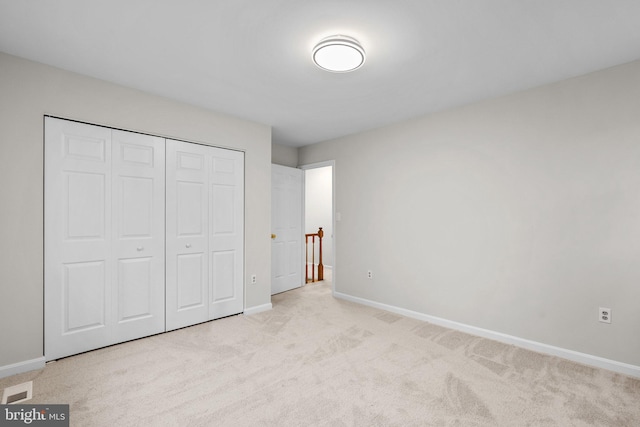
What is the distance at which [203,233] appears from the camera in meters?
3.31

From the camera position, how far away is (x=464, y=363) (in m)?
2.45

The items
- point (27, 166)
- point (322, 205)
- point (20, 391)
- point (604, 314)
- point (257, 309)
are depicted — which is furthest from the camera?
point (322, 205)

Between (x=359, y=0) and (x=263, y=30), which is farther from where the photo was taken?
(x=263, y=30)

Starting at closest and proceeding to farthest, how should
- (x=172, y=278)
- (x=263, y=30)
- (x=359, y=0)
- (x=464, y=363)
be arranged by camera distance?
(x=359, y=0) → (x=263, y=30) → (x=464, y=363) → (x=172, y=278)

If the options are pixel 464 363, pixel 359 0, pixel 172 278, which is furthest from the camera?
pixel 172 278

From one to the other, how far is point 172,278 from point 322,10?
2.81 metres

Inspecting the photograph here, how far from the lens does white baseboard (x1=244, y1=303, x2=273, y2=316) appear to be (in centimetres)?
363

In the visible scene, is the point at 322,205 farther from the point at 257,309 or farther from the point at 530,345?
the point at 530,345

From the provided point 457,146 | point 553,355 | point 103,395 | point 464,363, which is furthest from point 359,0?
point 553,355

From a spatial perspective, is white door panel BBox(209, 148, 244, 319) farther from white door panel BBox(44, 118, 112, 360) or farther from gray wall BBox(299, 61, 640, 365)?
gray wall BBox(299, 61, 640, 365)

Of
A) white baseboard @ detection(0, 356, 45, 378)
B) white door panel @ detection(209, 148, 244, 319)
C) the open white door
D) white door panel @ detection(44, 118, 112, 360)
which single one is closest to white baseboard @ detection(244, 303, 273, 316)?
white door panel @ detection(209, 148, 244, 319)

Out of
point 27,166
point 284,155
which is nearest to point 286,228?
point 284,155

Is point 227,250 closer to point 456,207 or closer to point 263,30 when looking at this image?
point 263,30

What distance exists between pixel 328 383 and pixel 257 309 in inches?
71.1
